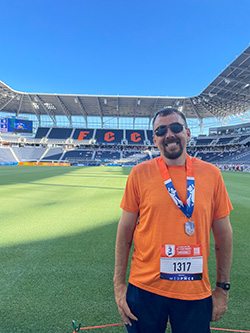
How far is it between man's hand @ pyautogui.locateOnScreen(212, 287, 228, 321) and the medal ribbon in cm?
72

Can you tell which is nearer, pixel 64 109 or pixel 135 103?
pixel 135 103

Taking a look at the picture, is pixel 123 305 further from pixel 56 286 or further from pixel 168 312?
pixel 56 286

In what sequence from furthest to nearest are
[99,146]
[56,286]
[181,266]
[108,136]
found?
[108,136] → [99,146] → [56,286] → [181,266]

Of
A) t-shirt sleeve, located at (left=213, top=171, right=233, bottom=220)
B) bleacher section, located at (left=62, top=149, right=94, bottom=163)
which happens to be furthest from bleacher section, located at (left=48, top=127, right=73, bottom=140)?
t-shirt sleeve, located at (left=213, top=171, right=233, bottom=220)

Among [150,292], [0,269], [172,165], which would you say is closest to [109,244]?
[0,269]

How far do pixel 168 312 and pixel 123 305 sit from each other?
0.35 m

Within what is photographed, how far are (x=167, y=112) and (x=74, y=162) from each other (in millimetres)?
62557

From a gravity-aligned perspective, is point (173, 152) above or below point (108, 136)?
below

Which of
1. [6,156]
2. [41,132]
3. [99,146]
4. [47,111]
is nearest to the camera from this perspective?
[6,156]

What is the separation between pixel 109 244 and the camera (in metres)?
3.95

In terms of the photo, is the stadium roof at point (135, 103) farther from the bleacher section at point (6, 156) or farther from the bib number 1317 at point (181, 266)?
the bib number 1317 at point (181, 266)

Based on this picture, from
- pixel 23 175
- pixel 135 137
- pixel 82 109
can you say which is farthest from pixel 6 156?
pixel 23 175

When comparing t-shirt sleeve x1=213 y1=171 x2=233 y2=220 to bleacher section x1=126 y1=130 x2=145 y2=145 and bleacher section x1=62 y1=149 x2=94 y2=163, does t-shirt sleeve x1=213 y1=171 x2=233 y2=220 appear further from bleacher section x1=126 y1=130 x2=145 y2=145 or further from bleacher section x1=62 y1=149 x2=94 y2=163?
bleacher section x1=126 y1=130 x2=145 y2=145

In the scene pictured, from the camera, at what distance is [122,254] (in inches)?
64.2
